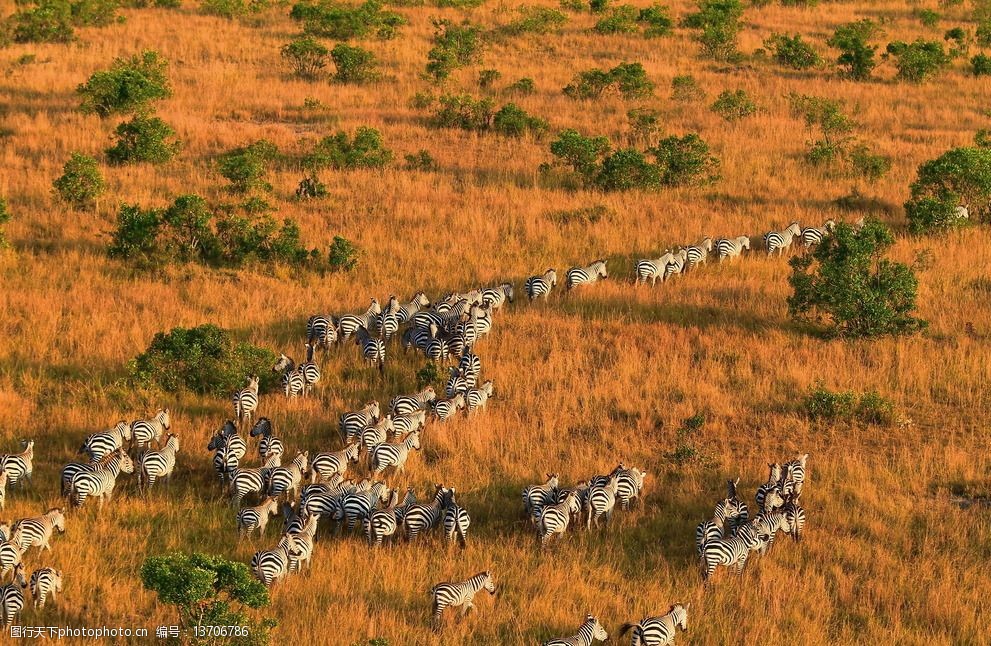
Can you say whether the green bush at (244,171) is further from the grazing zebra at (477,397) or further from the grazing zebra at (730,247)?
the grazing zebra at (477,397)

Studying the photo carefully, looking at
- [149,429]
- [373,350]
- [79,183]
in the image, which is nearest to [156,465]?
[149,429]

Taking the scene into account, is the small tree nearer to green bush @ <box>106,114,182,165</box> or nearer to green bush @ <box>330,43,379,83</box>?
green bush @ <box>106,114,182,165</box>

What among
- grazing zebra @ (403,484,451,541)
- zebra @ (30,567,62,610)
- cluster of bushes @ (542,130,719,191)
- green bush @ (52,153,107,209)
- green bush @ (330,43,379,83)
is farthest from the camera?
green bush @ (330,43,379,83)

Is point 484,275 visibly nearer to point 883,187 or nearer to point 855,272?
point 855,272

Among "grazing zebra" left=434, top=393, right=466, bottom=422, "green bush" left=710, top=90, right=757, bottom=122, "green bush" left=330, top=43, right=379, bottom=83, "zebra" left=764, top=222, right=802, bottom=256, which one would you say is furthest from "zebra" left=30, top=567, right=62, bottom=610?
"green bush" left=330, top=43, right=379, bottom=83

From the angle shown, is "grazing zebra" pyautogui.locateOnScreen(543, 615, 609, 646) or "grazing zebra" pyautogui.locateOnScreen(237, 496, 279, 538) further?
"grazing zebra" pyautogui.locateOnScreen(237, 496, 279, 538)

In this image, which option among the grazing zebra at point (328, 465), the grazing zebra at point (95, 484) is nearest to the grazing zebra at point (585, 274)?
the grazing zebra at point (328, 465)

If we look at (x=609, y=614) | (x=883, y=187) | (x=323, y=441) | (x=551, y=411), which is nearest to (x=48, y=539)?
(x=323, y=441)

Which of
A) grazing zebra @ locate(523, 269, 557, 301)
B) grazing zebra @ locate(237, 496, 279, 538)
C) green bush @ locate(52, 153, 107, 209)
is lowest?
grazing zebra @ locate(237, 496, 279, 538)
